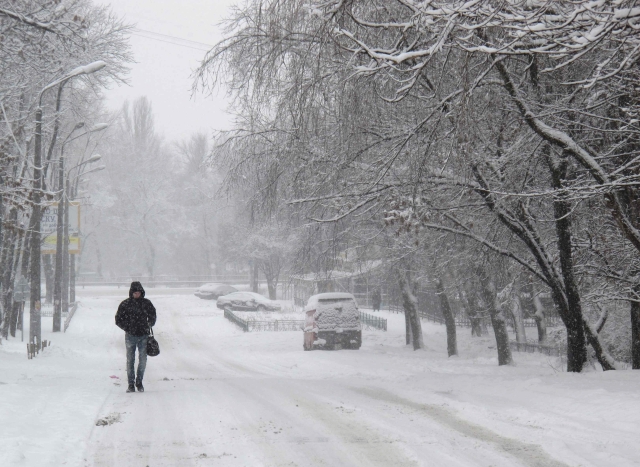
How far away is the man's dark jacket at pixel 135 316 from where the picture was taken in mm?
11102

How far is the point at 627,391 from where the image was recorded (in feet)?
28.7

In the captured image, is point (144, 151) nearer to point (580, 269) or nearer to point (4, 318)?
point (4, 318)

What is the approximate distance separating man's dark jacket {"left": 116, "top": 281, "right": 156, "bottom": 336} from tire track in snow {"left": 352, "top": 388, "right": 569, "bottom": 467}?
3.81 metres

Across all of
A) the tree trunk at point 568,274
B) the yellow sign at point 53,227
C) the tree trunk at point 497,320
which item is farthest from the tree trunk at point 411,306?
the tree trunk at point 568,274

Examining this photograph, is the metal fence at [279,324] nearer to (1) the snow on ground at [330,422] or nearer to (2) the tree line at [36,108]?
(2) the tree line at [36,108]

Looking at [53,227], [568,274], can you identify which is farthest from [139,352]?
[53,227]

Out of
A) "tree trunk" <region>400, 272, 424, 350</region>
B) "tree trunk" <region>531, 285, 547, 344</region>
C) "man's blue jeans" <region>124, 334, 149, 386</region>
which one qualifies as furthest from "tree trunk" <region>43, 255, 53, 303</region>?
"man's blue jeans" <region>124, 334, 149, 386</region>

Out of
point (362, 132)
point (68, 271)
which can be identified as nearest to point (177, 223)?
point (68, 271)

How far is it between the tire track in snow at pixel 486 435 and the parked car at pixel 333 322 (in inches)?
611

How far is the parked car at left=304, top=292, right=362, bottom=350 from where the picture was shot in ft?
84.3

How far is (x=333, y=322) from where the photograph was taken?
25.8 m

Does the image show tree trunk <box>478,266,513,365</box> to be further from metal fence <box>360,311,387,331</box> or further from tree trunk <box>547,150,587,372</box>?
metal fence <box>360,311,387,331</box>

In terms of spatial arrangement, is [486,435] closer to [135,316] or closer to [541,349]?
[135,316]

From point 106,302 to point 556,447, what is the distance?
162ft
